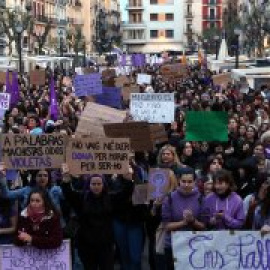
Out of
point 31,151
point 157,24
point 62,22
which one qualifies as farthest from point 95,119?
point 157,24

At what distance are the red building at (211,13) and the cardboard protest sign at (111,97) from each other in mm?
107436

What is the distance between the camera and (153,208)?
7.43m

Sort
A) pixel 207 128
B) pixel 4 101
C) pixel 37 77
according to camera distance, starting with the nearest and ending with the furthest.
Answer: pixel 207 128 < pixel 4 101 < pixel 37 77

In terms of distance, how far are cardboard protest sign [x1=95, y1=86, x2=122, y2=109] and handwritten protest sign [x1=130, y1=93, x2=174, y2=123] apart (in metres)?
2.71

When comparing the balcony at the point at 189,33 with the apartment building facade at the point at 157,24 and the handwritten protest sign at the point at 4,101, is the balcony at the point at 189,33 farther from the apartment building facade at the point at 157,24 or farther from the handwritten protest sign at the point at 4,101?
the handwritten protest sign at the point at 4,101

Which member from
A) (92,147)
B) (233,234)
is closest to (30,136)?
(92,147)

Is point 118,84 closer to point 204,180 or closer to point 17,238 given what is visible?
point 204,180

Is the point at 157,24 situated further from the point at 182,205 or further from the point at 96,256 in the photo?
the point at 182,205

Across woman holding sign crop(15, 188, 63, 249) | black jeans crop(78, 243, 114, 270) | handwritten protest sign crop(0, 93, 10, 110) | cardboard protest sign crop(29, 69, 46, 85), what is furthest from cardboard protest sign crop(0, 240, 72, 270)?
cardboard protest sign crop(29, 69, 46, 85)

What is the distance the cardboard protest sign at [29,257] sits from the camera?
267 inches

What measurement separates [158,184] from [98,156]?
2.23 feet

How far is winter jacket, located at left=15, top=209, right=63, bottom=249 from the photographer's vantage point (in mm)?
6660

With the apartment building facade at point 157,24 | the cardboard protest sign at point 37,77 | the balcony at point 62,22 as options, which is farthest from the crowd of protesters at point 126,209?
the apartment building facade at point 157,24

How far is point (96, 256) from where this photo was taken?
756 cm
